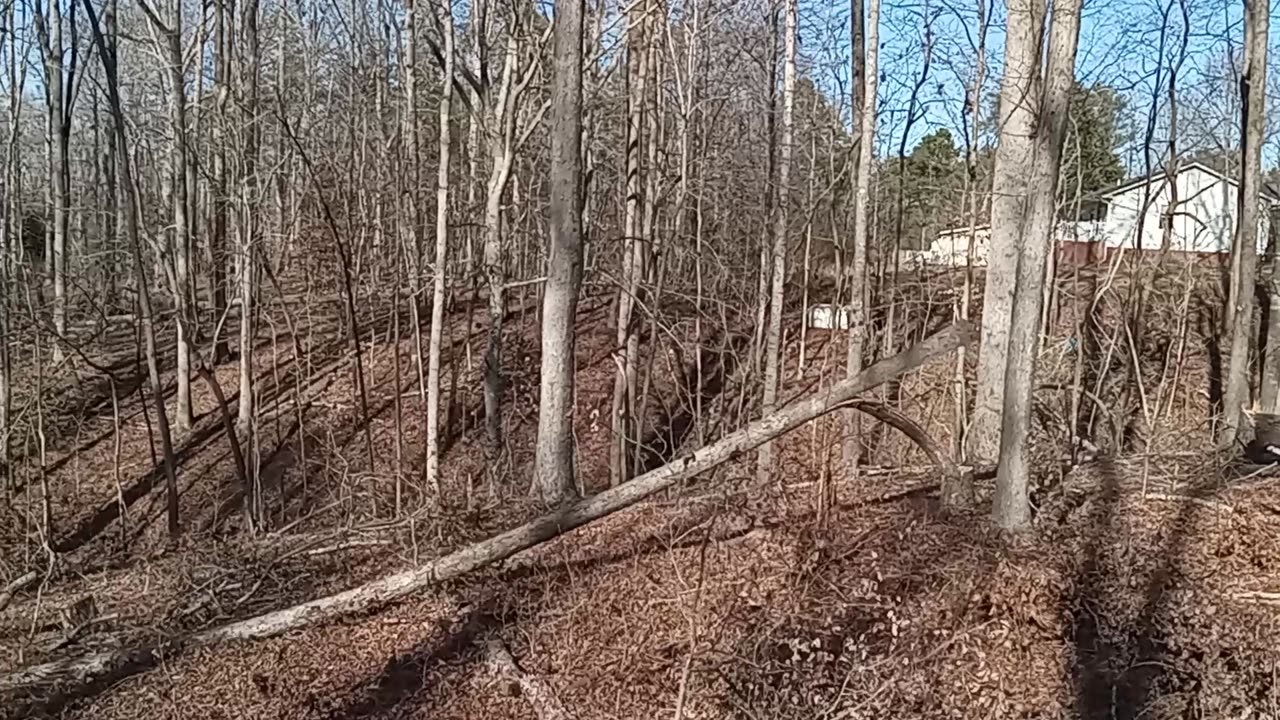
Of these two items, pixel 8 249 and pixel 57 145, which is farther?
pixel 57 145

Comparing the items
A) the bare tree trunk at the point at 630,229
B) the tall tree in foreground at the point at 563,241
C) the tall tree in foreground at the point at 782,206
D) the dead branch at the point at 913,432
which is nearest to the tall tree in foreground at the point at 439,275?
the tall tree in foreground at the point at 563,241

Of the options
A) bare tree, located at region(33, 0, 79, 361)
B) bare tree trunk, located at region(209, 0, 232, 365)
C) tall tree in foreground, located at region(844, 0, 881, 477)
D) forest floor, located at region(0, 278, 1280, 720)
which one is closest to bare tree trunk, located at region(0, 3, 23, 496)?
bare tree, located at region(33, 0, 79, 361)

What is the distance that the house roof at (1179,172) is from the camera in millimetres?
14594

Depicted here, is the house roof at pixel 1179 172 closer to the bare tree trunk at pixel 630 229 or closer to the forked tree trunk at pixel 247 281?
the bare tree trunk at pixel 630 229

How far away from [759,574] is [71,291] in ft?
50.1

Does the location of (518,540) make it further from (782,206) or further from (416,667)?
(782,206)

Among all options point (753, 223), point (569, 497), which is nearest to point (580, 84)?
point (569, 497)

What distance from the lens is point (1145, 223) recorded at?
2083cm

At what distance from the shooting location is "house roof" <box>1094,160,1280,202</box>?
1459 centimetres

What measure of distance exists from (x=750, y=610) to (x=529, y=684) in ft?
4.44

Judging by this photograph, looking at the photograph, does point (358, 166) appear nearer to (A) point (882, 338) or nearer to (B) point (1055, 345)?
(A) point (882, 338)

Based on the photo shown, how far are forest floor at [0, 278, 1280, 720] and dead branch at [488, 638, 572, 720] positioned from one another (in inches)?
1.7

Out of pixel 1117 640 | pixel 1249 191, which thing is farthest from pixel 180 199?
pixel 1249 191

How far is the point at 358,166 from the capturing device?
1880cm
